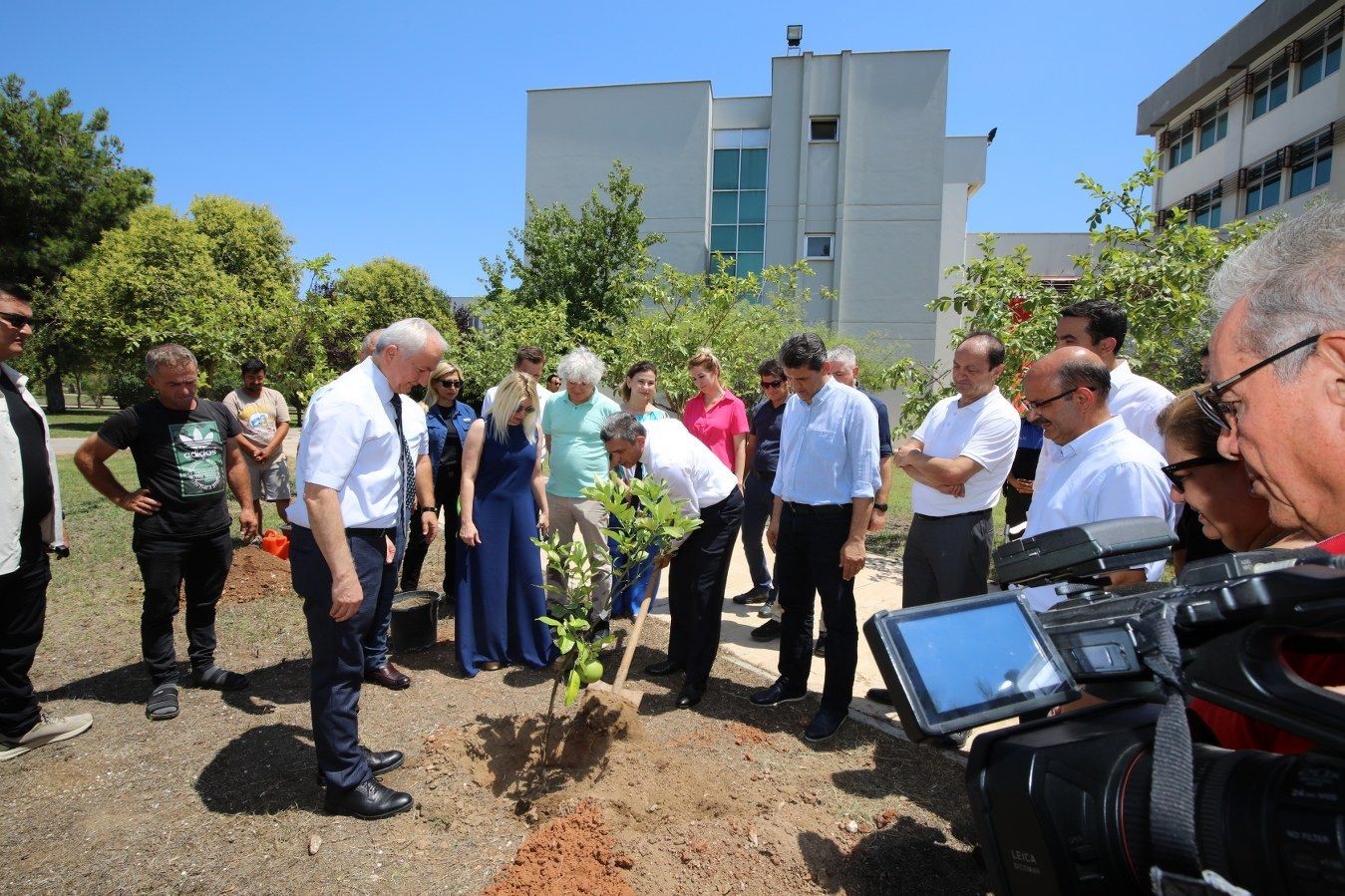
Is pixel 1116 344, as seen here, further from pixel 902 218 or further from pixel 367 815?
pixel 902 218

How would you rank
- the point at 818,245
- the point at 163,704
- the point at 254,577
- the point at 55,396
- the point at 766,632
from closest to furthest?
1. the point at 163,704
2. the point at 766,632
3. the point at 254,577
4. the point at 818,245
5. the point at 55,396

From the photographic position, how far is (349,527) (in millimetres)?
3018

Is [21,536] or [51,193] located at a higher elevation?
[51,193]

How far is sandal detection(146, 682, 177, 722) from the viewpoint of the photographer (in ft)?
12.8

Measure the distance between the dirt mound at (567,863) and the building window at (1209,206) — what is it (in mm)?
32460

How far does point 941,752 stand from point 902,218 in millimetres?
29729

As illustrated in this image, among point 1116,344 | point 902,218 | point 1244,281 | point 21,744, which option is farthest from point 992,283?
point 902,218

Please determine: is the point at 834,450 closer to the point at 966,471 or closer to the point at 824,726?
the point at 966,471

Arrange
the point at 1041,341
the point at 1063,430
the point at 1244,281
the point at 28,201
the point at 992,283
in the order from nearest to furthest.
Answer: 1. the point at 1244,281
2. the point at 1063,430
3. the point at 1041,341
4. the point at 992,283
5. the point at 28,201

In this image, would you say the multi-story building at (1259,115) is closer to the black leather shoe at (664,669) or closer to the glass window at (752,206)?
the glass window at (752,206)

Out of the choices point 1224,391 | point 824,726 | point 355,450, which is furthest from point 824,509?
point 1224,391

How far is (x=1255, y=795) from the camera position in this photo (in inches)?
31.2

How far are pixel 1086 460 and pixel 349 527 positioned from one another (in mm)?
2888

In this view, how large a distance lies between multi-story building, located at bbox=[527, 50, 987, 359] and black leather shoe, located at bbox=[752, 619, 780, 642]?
84.4 feet
